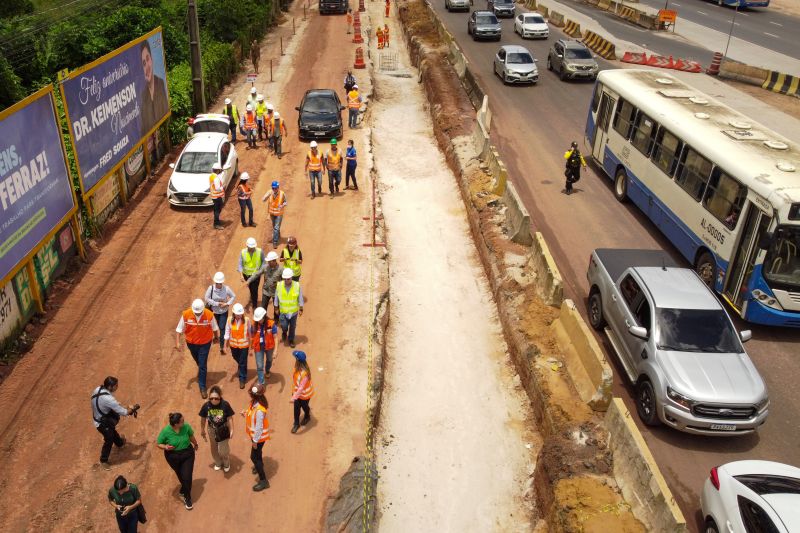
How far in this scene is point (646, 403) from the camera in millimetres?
11547

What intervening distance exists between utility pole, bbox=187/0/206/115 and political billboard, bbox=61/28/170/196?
8.10ft

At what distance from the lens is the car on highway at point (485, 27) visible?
40.5 metres

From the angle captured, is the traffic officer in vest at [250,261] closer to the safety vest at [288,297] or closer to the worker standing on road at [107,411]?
the safety vest at [288,297]

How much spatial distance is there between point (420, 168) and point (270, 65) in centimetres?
1554

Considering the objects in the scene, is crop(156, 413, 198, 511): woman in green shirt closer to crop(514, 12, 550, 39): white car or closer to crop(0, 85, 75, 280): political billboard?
crop(0, 85, 75, 280): political billboard

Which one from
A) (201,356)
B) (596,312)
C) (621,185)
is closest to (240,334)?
Result: (201,356)

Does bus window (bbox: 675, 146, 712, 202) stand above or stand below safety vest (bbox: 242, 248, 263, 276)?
above

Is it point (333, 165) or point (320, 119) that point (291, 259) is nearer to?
point (333, 165)

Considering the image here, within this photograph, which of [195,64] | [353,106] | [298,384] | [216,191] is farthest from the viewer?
[353,106]

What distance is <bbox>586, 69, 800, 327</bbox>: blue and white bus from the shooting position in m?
13.2

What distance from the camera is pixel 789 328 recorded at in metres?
14.4

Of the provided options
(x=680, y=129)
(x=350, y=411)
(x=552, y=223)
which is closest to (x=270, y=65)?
(x=552, y=223)

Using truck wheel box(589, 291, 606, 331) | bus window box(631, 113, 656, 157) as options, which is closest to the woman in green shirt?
truck wheel box(589, 291, 606, 331)

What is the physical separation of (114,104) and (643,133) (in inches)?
575
